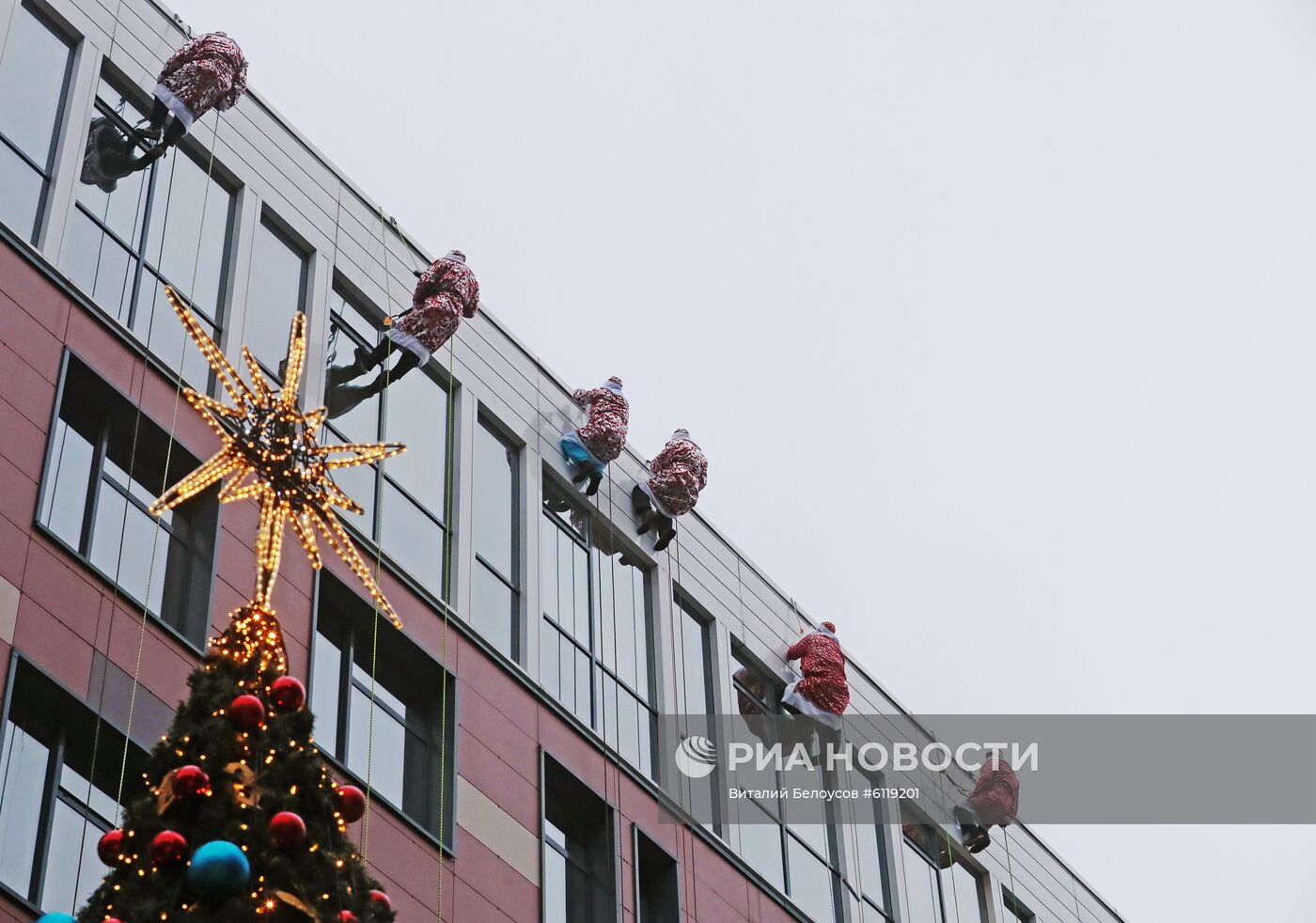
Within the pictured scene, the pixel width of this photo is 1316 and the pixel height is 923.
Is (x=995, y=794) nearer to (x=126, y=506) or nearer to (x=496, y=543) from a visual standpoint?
(x=496, y=543)

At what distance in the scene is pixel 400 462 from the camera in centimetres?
3048

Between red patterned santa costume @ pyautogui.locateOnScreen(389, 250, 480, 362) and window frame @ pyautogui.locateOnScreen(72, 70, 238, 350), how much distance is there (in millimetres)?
1599

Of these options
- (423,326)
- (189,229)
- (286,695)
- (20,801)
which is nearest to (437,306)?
(423,326)

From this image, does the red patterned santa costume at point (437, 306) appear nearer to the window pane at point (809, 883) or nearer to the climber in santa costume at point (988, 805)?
the window pane at point (809, 883)

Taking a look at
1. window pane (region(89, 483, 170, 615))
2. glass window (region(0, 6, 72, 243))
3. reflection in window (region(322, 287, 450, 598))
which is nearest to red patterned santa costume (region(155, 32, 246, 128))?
glass window (region(0, 6, 72, 243))

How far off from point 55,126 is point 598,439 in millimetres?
9926

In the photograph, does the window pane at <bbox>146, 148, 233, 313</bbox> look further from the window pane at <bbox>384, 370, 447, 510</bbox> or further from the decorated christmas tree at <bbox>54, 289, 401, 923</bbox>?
the decorated christmas tree at <bbox>54, 289, 401, 923</bbox>

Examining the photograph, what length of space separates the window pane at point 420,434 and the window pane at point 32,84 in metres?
6.23

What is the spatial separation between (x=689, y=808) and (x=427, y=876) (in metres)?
7.52

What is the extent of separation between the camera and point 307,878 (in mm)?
14188

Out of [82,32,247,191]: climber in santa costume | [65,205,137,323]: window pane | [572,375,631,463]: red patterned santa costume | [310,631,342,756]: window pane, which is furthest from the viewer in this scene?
[572,375,631,463]: red patterned santa costume

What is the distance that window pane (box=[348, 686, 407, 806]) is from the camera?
86.8ft

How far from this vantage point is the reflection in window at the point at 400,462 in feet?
95.7

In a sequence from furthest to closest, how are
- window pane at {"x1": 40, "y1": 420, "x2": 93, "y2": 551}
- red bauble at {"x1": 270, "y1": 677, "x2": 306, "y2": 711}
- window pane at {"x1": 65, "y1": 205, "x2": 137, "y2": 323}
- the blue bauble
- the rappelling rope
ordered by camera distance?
window pane at {"x1": 65, "y1": 205, "x2": 137, "y2": 323} < window pane at {"x1": 40, "y1": 420, "x2": 93, "y2": 551} < the rappelling rope < red bauble at {"x1": 270, "y1": 677, "x2": 306, "y2": 711} < the blue bauble
